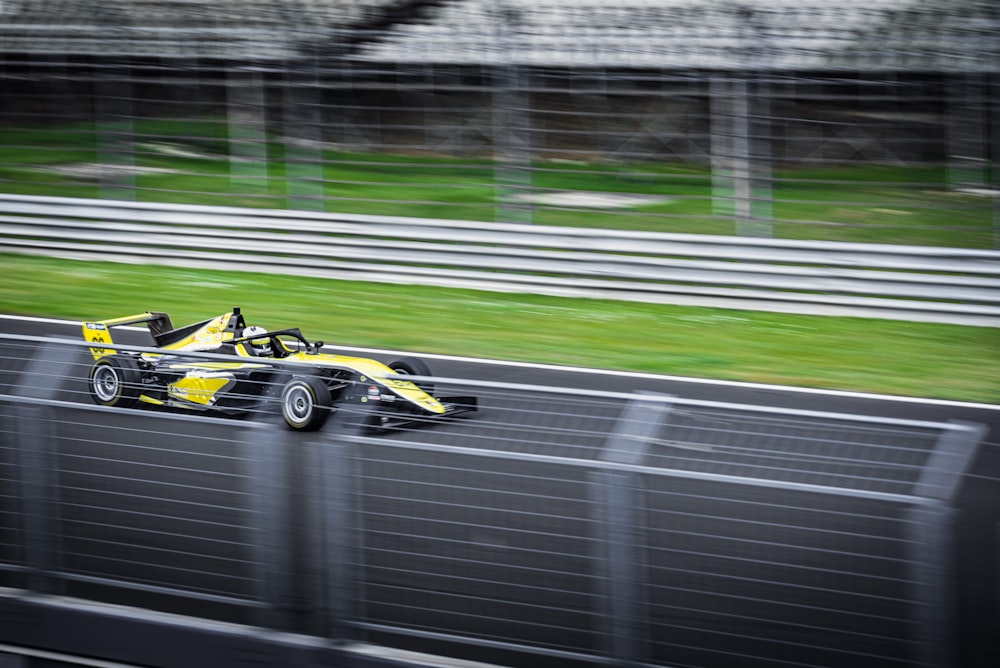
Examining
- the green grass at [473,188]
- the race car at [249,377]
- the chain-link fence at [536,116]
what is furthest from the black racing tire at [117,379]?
the green grass at [473,188]

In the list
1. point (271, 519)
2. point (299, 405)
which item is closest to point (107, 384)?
point (299, 405)

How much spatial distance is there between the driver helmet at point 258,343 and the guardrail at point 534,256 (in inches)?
183

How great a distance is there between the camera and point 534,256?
13.1 metres

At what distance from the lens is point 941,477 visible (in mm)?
3566

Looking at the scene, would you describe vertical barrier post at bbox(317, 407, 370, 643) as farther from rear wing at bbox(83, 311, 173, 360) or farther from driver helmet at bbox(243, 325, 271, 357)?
rear wing at bbox(83, 311, 173, 360)

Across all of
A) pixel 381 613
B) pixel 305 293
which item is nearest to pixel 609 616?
pixel 381 613

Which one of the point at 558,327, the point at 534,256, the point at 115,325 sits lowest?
the point at 558,327

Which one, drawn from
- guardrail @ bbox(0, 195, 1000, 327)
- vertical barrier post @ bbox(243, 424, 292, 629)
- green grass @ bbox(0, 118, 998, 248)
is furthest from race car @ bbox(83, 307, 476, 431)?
green grass @ bbox(0, 118, 998, 248)

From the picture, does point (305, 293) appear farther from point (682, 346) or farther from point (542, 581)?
point (542, 581)

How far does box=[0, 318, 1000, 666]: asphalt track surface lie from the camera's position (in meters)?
4.18

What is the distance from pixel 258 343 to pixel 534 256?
4825 millimetres

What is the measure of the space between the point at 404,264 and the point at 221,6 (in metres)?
8.04

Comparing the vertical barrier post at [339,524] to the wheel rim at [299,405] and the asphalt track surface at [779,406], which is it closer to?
the asphalt track surface at [779,406]

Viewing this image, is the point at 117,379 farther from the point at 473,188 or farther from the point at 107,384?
the point at 473,188
